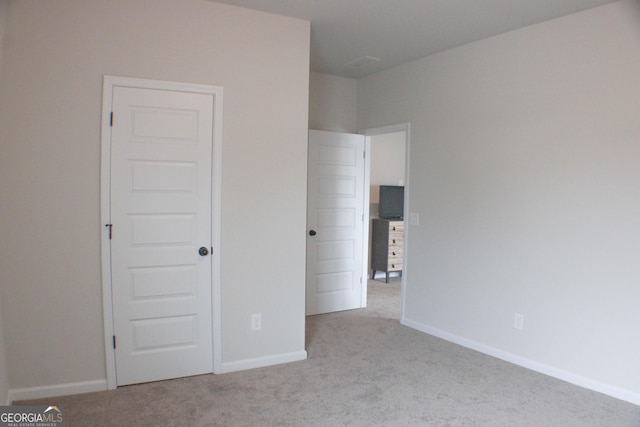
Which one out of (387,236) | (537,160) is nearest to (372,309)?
(387,236)

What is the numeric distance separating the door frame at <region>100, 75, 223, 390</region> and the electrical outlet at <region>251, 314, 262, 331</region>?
0.26m

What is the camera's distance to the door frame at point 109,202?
2801 millimetres

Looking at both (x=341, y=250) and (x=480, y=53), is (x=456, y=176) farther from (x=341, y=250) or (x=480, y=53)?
(x=341, y=250)

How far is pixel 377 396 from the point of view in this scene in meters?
2.87

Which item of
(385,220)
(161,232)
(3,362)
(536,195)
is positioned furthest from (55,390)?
(385,220)

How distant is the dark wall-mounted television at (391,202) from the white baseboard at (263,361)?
326 centimetres

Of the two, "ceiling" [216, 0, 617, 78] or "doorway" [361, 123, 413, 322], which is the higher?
"ceiling" [216, 0, 617, 78]

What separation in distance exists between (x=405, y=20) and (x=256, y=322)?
8.67ft

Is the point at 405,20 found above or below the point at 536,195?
above

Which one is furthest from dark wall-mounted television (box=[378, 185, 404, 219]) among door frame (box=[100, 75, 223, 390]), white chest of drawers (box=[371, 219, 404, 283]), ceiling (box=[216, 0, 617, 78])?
door frame (box=[100, 75, 223, 390])

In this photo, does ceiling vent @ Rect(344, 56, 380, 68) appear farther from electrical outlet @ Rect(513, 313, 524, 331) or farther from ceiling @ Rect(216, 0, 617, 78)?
electrical outlet @ Rect(513, 313, 524, 331)

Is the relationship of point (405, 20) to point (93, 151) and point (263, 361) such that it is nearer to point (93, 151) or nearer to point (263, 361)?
point (93, 151)

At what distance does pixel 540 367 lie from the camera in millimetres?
3307

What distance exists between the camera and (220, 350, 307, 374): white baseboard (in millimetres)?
3234
